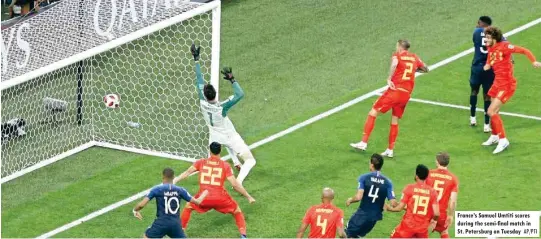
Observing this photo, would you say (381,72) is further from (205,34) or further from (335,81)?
(205,34)

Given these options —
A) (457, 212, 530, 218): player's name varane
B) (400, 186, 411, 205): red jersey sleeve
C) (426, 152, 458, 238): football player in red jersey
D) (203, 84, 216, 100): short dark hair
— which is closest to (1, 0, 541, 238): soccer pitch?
(457, 212, 530, 218): player's name varane

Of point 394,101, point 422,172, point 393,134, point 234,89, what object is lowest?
point 422,172

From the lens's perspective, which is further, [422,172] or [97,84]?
[97,84]

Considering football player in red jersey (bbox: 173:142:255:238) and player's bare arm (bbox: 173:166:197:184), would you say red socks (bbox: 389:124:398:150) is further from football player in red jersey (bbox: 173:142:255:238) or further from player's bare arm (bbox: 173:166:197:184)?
player's bare arm (bbox: 173:166:197:184)

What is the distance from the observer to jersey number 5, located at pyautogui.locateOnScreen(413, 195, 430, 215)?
783 inches

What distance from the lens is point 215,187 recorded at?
68.9 feet

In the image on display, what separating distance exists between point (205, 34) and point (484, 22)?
6100mm

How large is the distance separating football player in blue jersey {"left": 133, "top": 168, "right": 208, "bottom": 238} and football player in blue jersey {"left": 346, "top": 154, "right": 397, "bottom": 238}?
2.46m

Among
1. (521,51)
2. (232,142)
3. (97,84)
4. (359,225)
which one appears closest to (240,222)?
(359,225)

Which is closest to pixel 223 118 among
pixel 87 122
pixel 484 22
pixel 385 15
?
pixel 87 122

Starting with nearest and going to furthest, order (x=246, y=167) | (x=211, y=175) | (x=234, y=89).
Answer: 1. (x=211, y=175)
2. (x=234, y=89)
3. (x=246, y=167)

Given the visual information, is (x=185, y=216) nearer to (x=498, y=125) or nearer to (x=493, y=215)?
(x=493, y=215)

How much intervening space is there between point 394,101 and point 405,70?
1.89ft

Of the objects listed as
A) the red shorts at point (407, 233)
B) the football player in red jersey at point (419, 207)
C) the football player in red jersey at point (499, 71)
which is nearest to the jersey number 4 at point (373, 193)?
the football player in red jersey at point (419, 207)
